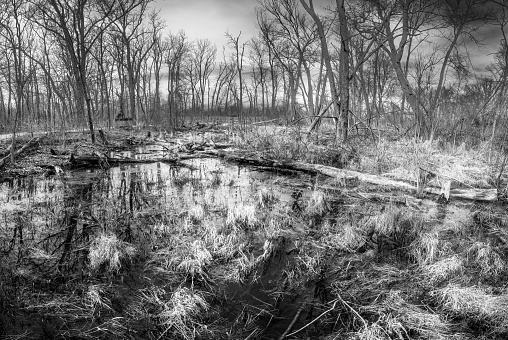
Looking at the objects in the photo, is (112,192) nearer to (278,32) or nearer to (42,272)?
(42,272)

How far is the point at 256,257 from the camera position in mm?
3643

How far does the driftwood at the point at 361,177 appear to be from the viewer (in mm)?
5766

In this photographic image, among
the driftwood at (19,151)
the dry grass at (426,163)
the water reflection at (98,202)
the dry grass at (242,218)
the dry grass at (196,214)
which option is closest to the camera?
the water reflection at (98,202)

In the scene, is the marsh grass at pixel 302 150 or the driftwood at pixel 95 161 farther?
the marsh grass at pixel 302 150

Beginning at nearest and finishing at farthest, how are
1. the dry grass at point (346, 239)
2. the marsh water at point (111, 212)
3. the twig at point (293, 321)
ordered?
the twig at point (293, 321)
the marsh water at point (111, 212)
the dry grass at point (346, 239)

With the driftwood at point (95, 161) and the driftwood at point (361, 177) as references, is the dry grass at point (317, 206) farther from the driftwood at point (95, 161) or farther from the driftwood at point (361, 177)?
the driftwood at point (95, 161)

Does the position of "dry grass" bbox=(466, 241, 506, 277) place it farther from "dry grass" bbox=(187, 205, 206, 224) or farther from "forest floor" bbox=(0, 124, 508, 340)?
"dry grass" bbox=(187, 205, 206, 224)

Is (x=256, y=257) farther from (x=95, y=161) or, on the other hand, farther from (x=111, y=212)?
(x=95, y=161)

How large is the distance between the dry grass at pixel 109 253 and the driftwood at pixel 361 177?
5158 mm

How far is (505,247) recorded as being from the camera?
3867 millimetres

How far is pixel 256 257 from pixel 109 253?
1.61 m

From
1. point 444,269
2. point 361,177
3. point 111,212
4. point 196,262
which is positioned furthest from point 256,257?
point 361,177

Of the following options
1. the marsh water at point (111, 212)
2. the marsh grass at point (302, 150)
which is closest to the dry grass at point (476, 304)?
the marsh water at point (111, 212)

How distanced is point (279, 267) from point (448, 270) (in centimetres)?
172
